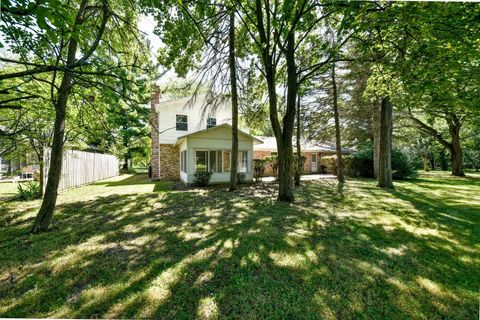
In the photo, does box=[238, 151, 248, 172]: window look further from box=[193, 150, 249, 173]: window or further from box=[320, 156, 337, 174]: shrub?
box=[320, 156, 337, 174]: shrub

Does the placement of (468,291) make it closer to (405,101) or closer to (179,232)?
(179,232)

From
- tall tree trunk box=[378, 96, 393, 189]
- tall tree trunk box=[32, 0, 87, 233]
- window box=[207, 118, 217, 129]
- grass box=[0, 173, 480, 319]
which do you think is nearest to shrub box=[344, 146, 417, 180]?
tall tree trunk box=[378, 96, 393, 189]

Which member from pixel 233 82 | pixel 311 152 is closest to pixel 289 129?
pixel 233 82

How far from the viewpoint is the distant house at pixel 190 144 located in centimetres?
1297

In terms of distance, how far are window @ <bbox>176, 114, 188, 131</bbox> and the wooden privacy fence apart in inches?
231

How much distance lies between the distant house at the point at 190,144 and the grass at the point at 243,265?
7.02m

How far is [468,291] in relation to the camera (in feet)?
9.36

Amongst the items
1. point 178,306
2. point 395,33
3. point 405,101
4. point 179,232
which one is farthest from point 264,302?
point 405,101

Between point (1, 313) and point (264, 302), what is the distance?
2.99 m

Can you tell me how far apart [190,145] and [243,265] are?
10.1 m

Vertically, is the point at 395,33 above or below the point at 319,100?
A: below

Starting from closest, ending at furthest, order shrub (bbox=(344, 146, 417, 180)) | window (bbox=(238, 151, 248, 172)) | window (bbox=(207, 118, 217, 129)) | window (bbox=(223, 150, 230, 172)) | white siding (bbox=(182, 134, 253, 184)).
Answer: white siding (bbox=(182, 134, 253, 184)) → window (bbox=(238, 151, 248, 172)) → window (bbox=(223, 150, 230, 172)) → shrub (bbox=(344, 146, 417, 180)) → window (bbox=(207, 118, 217, 129))

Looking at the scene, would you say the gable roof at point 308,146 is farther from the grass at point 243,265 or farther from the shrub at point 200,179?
the grass at point 243,265

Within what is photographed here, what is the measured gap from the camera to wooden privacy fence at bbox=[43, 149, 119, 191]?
10172 millimetres
